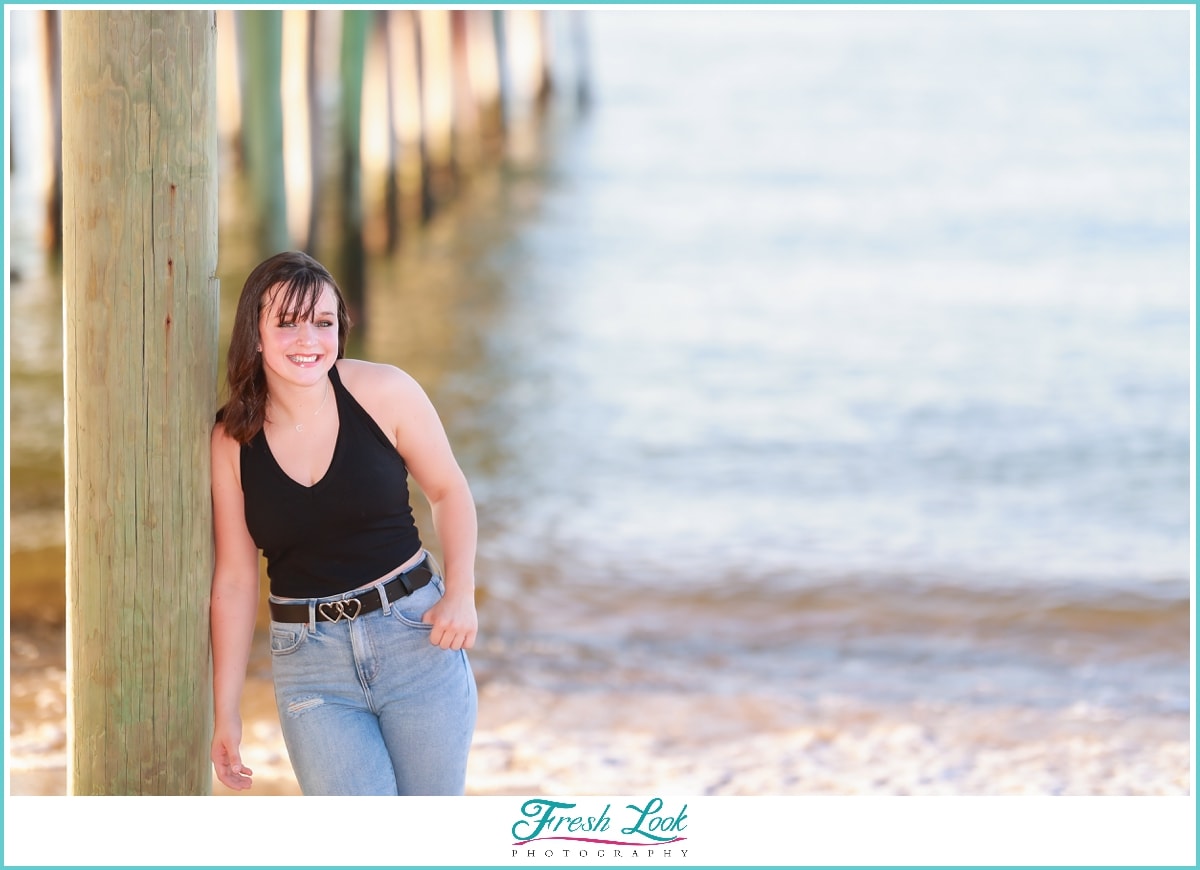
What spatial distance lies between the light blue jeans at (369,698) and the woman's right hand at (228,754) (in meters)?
0.12

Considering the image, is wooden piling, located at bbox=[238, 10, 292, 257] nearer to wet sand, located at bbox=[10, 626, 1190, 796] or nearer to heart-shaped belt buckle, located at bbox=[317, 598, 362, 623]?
wet sand, located at bbox=[10, 626, 1190, 796]

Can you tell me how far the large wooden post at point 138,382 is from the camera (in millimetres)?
2451

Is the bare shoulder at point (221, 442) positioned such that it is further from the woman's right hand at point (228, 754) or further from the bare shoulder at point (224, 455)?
the woman's right hand at point (228, 754)

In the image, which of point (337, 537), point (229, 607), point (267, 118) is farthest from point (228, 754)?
point (267, 118)

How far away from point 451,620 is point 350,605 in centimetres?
19

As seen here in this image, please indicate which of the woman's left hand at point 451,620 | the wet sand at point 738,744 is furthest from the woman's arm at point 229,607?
the wet sand at point 738,744

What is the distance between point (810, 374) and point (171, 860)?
34.1 ft

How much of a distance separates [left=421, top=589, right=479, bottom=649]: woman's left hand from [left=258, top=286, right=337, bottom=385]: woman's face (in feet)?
1.59

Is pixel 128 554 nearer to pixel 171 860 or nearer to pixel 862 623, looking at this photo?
pixel 171 860

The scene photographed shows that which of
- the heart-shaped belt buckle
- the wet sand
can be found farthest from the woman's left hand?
the wet sand


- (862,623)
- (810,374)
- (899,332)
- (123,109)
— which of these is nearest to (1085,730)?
(862,623)

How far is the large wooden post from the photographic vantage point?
245 cm

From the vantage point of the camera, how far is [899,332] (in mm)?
14680

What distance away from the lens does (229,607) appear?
2.67 m
